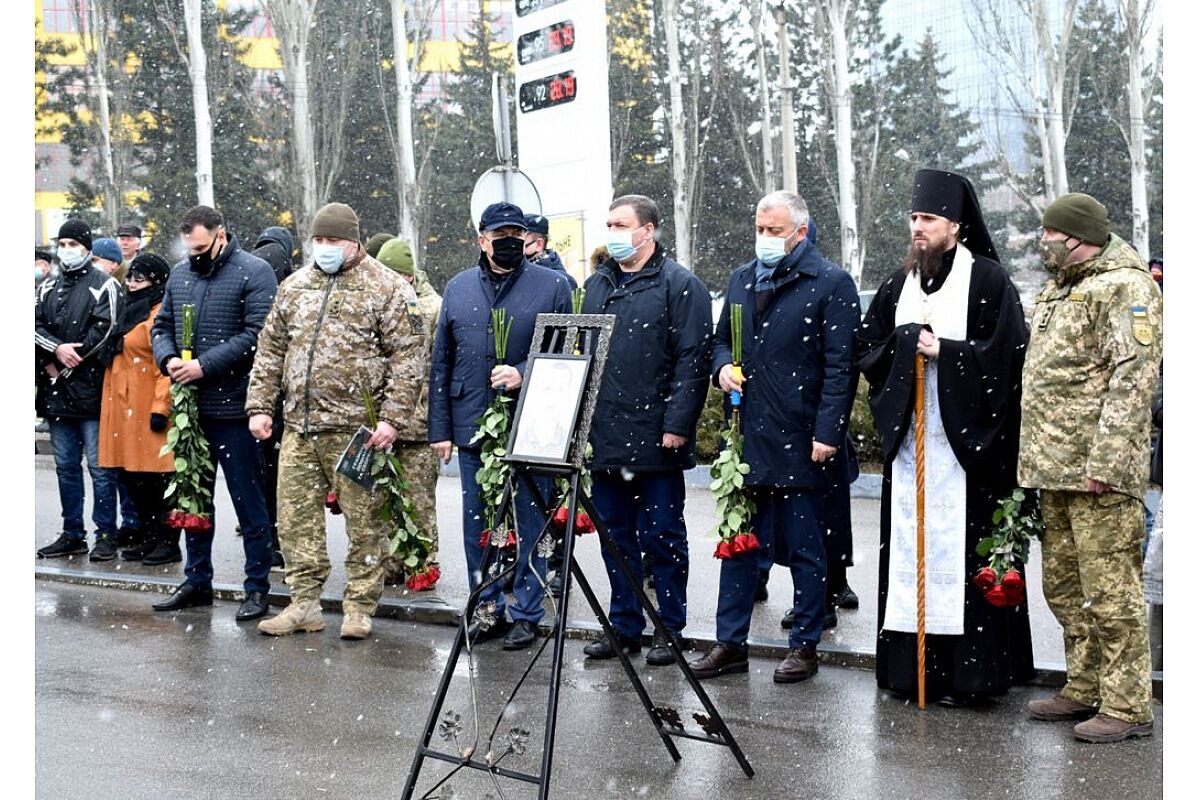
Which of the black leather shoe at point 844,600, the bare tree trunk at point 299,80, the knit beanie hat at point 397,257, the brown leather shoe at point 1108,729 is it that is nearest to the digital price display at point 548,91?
the knit beanie hat at point 397,257

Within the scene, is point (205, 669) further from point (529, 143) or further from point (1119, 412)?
point (529, 143)

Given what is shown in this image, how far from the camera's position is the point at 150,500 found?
11.0 meters

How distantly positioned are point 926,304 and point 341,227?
10.6 feet

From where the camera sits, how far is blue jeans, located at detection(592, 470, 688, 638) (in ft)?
25.7

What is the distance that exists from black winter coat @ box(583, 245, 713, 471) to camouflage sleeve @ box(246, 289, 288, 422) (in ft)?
6.14

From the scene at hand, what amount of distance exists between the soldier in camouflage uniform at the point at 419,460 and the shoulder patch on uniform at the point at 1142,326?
12.8ft

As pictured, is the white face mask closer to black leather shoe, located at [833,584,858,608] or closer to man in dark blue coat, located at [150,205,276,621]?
man in dark blue coat, located at [150,205,276,621]

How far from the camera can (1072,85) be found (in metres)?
34.3

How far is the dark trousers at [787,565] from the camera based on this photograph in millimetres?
7363

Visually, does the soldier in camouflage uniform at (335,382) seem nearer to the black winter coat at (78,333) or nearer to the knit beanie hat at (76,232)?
the black winter coat at (78,333)

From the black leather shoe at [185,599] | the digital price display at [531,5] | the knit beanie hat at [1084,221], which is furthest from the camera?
the digital price display at [531,5]

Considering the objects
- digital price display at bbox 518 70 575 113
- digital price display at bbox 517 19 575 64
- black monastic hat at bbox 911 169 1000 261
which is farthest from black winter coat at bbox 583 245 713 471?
digital price display at bbox 517 19 575 64

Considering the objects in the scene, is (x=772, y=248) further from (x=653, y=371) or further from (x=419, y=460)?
(x=419, y=460)

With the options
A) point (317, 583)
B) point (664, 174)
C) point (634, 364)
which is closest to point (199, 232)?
point (317, 583)
